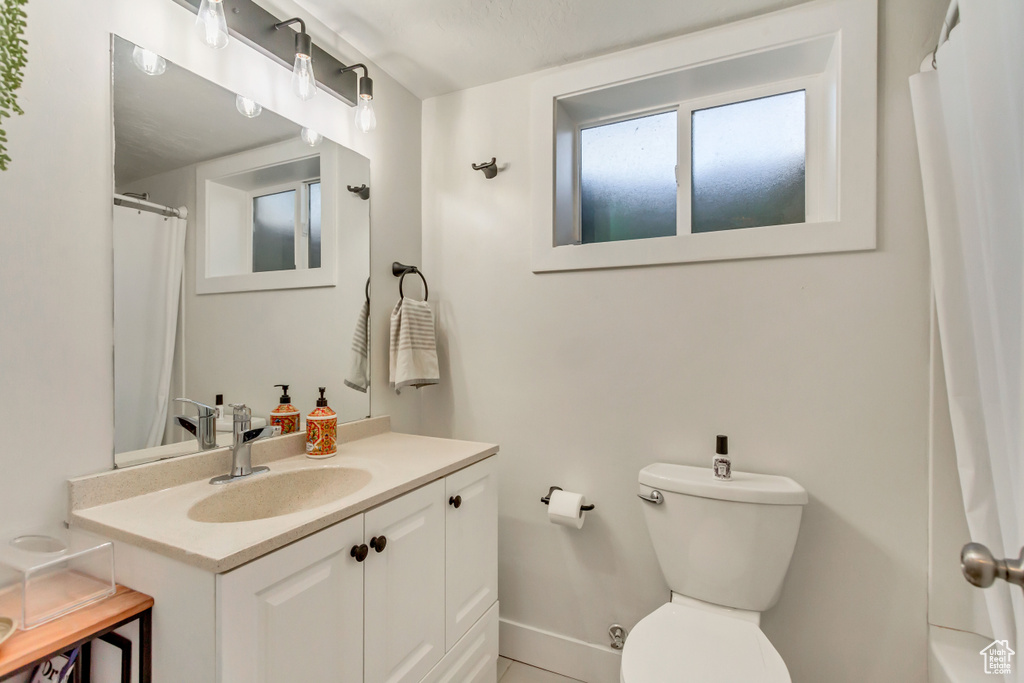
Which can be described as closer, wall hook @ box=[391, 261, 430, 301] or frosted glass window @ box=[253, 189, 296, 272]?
frosted glass window @ box=[253, 189, 296, 272]

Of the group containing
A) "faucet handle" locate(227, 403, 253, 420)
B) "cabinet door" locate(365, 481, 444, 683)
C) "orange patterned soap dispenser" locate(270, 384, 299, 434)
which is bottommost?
"cabinet door" locate(365, 481, 444, 683)

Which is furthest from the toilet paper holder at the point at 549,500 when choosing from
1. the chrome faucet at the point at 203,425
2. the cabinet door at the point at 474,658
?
the chrome faucet at the point at 203,425

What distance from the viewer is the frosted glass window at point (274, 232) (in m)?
1.36

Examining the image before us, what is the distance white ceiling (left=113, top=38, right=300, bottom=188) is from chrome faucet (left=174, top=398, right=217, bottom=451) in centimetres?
54

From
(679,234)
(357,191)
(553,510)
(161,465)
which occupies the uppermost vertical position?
(357,191)

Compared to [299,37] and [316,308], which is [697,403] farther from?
[299,37]

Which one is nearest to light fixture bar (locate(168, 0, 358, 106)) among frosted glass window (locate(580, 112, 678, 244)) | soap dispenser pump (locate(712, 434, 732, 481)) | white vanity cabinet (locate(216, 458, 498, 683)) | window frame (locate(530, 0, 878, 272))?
window frame (locate(530, 0, 878, 272))

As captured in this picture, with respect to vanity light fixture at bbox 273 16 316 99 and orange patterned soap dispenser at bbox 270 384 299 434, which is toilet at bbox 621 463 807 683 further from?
vanity light fixture at bbox 273 16 316 99

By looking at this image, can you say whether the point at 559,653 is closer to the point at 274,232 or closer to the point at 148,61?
the point at 274,232

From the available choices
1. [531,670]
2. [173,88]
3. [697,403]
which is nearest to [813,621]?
[697,403]

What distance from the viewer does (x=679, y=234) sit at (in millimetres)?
1609

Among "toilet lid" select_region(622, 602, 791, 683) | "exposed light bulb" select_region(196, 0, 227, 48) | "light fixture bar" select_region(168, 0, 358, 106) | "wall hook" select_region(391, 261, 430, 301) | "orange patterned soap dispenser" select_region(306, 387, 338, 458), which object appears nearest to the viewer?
"toilet lid" select_region(622, 602, 791, 683)

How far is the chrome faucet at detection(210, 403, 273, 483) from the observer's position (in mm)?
1149

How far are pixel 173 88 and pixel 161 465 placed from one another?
911 millimetres
